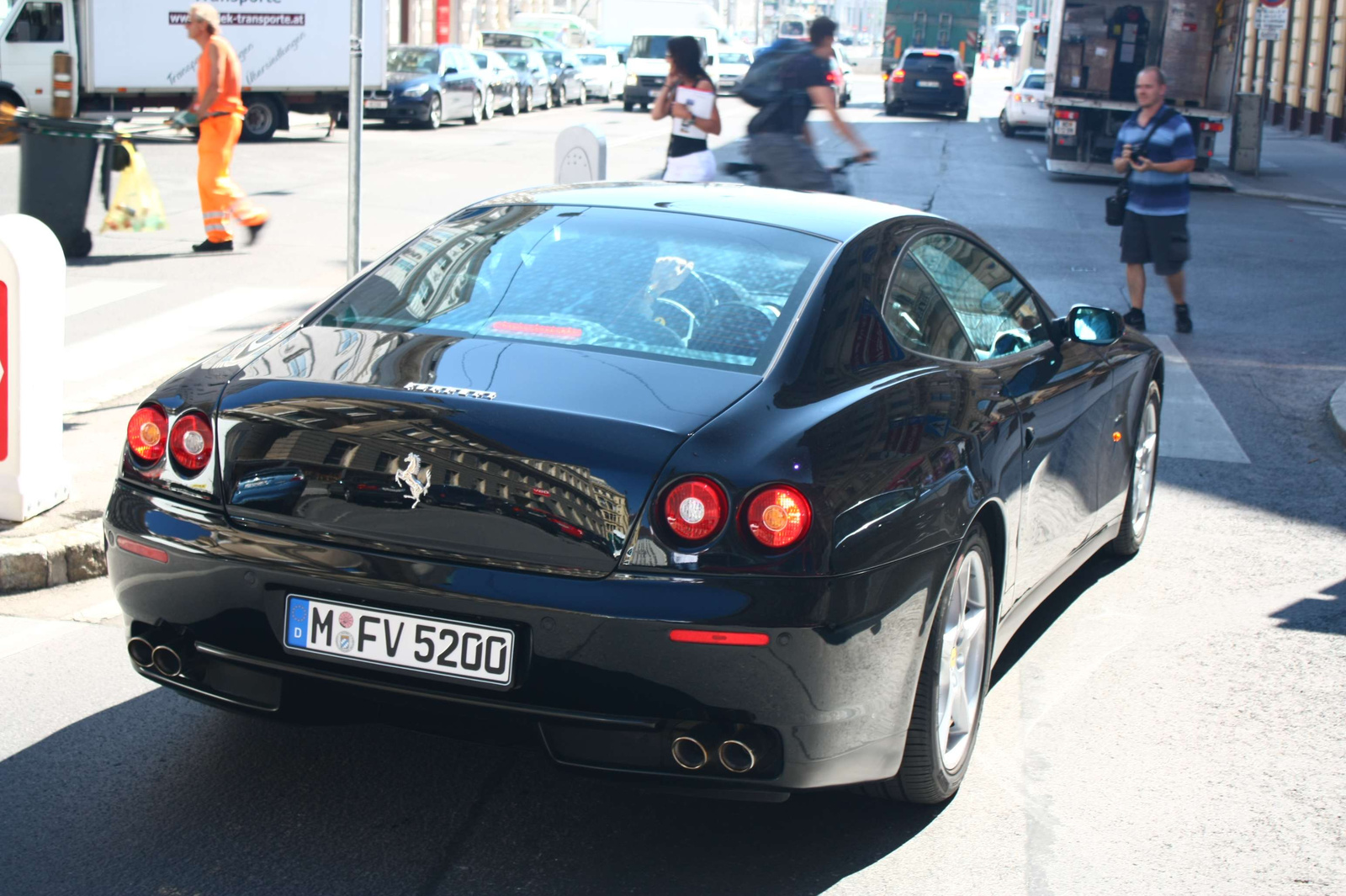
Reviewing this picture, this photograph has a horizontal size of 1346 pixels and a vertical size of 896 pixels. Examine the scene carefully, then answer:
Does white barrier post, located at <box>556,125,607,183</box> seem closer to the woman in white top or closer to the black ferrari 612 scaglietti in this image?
the woman in white top

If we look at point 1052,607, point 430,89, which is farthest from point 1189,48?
point 1052,607

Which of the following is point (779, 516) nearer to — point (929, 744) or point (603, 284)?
point (929, 744)

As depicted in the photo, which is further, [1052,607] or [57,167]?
[57,167]

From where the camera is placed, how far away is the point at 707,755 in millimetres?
3168

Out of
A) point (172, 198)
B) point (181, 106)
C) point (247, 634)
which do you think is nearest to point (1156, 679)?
Result: point (247, 634)

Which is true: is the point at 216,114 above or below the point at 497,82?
below

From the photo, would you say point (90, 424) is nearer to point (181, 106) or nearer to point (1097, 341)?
point (1097, 341)

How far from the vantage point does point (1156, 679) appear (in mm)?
4789

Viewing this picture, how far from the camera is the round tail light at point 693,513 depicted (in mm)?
3148

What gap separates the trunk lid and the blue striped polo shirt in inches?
317

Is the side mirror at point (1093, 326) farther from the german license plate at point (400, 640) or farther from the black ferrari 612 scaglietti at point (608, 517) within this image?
the german license plate at point (400, 640)

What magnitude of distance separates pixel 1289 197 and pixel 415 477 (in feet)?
68.0

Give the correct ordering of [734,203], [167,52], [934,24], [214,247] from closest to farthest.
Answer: [734,203] < [214,247] < [167,52] < [934,24]

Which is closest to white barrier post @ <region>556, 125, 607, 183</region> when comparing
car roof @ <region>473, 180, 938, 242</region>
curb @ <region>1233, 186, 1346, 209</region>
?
car roof @ <region>473, 180, 938, 242</region>
